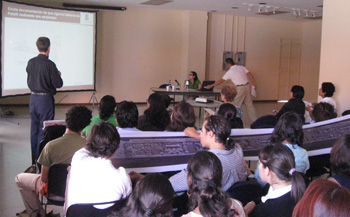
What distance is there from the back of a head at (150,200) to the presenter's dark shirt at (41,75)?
346 cm

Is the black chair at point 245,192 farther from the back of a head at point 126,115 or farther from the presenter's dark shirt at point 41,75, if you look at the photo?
the presenter's dark shirt at point 41,75

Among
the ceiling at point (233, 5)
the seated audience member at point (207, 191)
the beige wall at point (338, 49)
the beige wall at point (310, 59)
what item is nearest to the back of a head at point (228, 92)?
the beige wall at point (338, 49)

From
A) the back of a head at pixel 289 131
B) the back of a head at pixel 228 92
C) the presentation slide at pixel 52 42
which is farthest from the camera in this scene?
the presentation slide at pixel 52 42

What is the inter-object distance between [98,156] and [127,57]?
Answer: 348 inches

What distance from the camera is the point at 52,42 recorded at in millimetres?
8969

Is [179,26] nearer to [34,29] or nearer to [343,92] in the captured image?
[34,29]

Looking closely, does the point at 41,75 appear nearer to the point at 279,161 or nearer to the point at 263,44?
the point at 279,161

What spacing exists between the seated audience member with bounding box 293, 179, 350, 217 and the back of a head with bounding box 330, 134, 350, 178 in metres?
1.08

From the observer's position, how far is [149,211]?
1.53m

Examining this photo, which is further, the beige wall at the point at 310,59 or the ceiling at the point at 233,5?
the beige wall at the point at 310,59

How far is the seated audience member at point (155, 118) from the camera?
3656mm

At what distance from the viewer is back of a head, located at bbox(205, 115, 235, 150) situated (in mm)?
2496

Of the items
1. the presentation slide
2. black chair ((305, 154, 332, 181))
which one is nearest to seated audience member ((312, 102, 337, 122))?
black chair ((305, 154, 332, 181))

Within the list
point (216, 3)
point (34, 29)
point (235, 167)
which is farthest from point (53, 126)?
point (216, 3)
